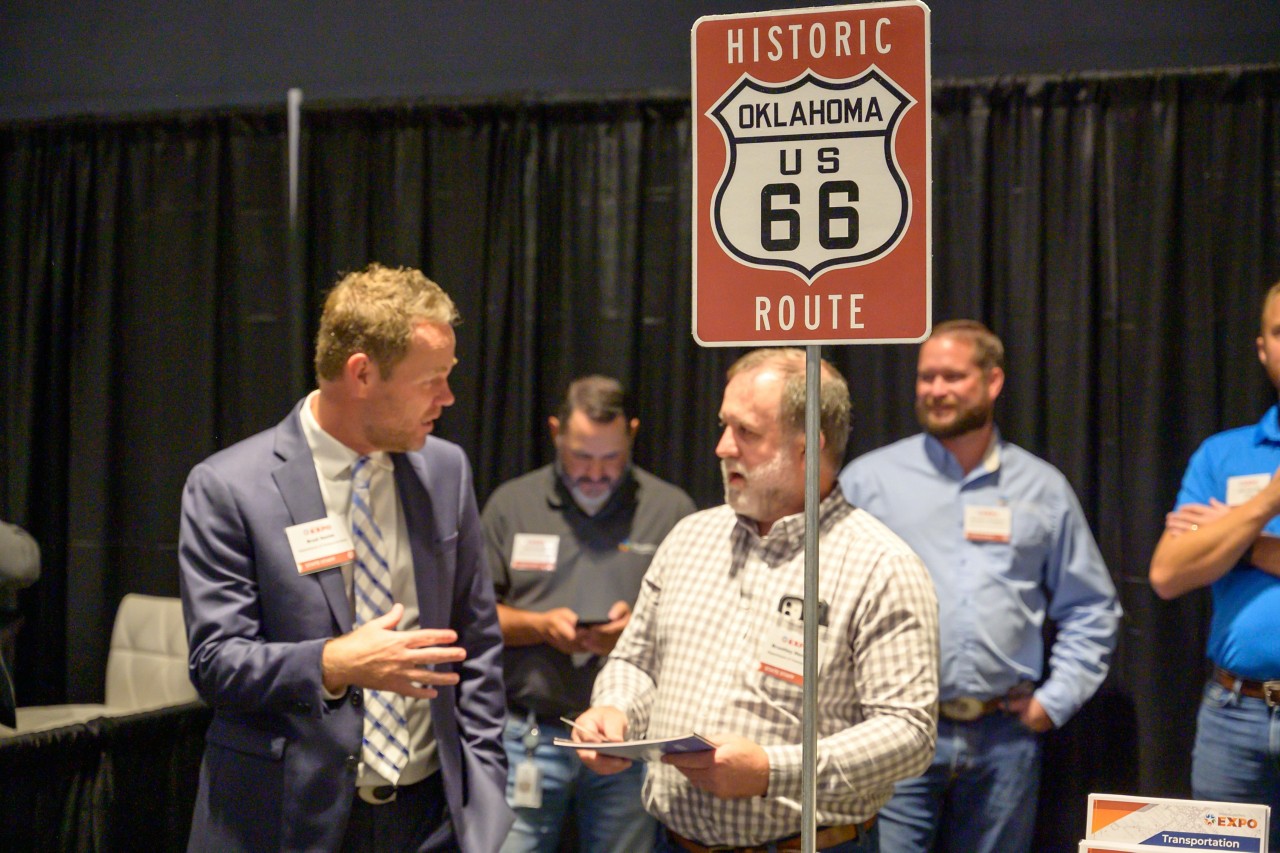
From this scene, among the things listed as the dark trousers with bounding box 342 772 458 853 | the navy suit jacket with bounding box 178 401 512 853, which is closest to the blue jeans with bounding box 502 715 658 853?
the dark trousers with bounding box 342 772 458 853

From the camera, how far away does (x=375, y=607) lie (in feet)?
6.86

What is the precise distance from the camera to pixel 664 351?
402 cm

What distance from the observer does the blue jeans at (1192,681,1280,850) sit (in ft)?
9.03

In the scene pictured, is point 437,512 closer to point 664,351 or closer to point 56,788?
point 56,788

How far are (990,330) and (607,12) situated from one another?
5.45 ft

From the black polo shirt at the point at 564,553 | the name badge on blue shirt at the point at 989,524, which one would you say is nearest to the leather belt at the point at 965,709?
the name badge on blue shirt at the point at 989,524

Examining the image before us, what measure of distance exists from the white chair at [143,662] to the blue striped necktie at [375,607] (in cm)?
203

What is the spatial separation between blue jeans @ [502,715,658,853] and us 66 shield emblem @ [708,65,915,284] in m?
2.05

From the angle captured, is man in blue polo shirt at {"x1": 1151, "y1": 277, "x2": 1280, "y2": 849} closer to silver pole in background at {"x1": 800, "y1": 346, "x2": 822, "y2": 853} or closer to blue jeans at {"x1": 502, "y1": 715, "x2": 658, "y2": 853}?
blue jeans at {"x1": 502, "y1": 715, "x2": 658, "y2": 853}

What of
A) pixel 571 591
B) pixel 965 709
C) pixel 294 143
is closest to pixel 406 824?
pixel 571 591

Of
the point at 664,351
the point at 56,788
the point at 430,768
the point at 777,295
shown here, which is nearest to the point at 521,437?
the point at 664,351

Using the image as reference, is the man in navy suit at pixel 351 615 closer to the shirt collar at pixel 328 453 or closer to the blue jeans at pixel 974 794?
the shirt collar at pixel 328 453

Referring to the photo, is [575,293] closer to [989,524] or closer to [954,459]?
[954,459]

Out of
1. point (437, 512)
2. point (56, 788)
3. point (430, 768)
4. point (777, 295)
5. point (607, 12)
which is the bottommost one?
point (56, 788)
